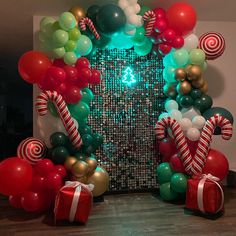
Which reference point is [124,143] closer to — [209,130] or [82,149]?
[82,149]

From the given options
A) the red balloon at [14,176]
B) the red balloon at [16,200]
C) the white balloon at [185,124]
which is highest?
the white balloon at [185,124]

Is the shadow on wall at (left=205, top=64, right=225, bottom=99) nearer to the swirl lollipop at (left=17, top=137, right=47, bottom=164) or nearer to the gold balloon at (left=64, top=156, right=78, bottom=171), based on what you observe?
the gold balloon at (left=64, top=156, right=78, bottom=171)

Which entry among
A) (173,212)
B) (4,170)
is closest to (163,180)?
(173,212)

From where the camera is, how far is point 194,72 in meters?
3.25

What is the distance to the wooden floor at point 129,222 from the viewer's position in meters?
2.58

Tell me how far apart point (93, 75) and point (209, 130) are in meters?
1.34

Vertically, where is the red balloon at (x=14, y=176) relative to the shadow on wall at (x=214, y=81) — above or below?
below

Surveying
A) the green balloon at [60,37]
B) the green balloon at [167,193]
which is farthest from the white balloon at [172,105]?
the green balloon at [60,37]

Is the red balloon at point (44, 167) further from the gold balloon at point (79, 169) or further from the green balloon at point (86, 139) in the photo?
the green balloon at point (86, 139)

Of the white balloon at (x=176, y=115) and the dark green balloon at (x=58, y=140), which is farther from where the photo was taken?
the white balloon at (x=176, y=115)

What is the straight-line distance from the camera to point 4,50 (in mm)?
5570

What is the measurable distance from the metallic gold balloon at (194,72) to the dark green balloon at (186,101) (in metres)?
0.22

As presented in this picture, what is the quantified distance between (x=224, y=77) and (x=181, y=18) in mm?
1330

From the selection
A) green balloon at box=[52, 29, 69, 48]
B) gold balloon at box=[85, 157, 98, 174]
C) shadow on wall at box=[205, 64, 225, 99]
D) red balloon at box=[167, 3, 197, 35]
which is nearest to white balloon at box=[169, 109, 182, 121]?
red balloon at box=[167, 3, 197, 35]
